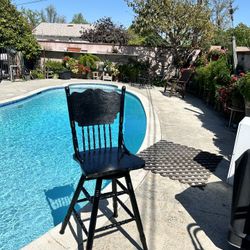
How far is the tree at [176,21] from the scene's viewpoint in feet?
35.2

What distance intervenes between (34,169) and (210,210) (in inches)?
117

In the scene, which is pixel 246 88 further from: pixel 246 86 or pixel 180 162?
pixel 180 162

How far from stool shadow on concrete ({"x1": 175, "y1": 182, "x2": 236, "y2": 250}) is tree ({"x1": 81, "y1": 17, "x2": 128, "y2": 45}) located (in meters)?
18.5

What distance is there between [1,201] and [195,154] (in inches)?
117

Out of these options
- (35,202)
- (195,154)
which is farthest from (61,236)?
(195,154)

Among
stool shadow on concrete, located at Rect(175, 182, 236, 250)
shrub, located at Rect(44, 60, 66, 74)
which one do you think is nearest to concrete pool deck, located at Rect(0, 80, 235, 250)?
stool shadow on concrete, located at Rect(175, 182, 236, 250)

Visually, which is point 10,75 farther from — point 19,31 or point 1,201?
point 1,201

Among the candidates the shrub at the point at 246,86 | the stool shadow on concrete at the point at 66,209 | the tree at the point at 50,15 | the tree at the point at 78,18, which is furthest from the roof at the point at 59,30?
the stool shadow on concrete at the point at 66,209

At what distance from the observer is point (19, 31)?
12688mm

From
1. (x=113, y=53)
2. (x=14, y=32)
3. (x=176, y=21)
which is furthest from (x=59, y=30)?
(x=176, y=21)

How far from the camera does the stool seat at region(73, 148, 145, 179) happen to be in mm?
1881

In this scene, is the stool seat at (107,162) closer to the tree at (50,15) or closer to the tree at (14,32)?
the tree at (14,32)

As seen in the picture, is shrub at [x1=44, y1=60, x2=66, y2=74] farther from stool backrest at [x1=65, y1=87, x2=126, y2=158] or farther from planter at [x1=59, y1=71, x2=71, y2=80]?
stool backrest at [x1=65, y1=87, x2=126, y2=158]

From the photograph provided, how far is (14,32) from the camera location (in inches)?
486
